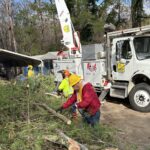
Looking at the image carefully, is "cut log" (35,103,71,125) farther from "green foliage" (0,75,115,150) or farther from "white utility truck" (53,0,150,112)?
"white utility truck" (53,0,150,112)

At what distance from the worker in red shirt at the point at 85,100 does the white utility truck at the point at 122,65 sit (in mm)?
5052

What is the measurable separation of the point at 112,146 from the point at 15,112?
1670 mm

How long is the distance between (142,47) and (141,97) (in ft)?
5.53

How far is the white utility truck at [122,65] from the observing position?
11.4 metres

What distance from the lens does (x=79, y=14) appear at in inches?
1003

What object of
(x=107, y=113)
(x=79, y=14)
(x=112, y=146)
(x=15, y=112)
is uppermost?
(x=79, y=14)

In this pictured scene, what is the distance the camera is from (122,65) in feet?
39.7

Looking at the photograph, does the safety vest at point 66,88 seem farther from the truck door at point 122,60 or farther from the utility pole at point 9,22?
the utility pole at point 9,22

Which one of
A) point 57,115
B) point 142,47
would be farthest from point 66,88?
point 57,115

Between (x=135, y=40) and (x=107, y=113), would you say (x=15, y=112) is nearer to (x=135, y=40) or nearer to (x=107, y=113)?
(x=107, y=113)

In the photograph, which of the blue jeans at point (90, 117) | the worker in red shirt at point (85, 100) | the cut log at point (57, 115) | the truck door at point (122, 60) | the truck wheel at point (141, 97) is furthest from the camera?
the truck door at point (122, 60)

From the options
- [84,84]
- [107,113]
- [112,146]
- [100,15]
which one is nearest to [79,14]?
[100,15]

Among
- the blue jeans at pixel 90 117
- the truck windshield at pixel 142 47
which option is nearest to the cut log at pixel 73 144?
the blue jeans at pixel 90 117

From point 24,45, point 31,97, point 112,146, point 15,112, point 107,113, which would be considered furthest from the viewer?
point 24,45
